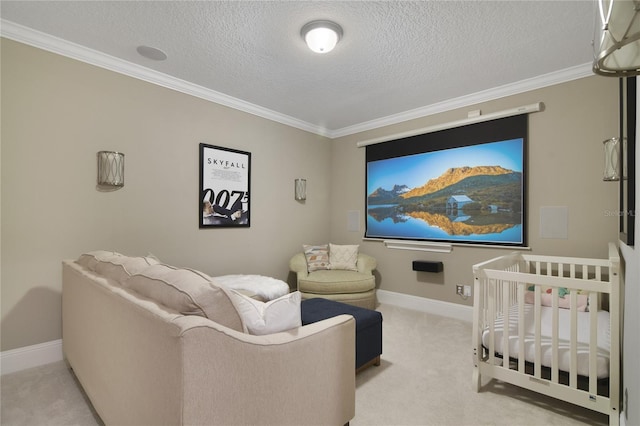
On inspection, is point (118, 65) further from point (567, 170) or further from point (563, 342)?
point (567, 170)

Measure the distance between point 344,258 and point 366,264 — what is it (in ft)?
1.01

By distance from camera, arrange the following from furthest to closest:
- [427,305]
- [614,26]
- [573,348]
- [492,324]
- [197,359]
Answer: [427,305], [492,324], [573,348], [197,359], [614,26]

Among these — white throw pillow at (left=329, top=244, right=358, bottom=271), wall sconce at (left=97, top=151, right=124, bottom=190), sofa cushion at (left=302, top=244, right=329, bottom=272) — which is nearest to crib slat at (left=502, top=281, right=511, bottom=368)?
white throw pillow at (left=329, top=244, right=358, bottom=271)

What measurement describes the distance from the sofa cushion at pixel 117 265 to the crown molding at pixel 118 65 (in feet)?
5.75

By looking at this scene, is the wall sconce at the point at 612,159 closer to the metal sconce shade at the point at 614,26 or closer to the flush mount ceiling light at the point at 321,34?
the flush mount ceiling light at the point at 321,34

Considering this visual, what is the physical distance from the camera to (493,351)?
207 centimetres

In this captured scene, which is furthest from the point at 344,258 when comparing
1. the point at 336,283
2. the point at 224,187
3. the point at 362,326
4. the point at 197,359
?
the point at 197,359

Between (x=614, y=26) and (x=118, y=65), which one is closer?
(x=614, y=26)

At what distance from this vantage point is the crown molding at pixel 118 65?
91.0 inches

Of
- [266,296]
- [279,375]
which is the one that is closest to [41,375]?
[266,296]

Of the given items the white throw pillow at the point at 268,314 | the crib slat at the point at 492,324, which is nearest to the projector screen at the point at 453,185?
the crib slat at the point at 492,324

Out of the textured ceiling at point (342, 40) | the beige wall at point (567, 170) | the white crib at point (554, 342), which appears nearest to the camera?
the white crib at point (554, 342)

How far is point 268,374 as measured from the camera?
1.18m

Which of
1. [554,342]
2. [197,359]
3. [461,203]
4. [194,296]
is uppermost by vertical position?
[461,203]
